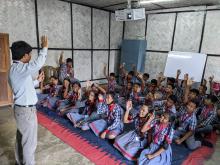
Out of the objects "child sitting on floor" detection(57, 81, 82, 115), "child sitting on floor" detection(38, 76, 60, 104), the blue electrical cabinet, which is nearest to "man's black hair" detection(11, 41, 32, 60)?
"child sitting on floor" detection(57, 81, 82, 115)

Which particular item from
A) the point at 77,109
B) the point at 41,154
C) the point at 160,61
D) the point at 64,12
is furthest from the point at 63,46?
the point at 41,154

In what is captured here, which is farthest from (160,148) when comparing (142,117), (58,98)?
(58,98)

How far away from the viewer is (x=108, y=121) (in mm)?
3230

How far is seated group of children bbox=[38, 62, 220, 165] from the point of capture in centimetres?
246

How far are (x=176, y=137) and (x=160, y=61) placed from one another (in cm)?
383

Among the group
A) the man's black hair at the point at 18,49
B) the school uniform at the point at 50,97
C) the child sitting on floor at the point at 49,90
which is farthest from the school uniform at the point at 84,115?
the man's black hair at the point at 18,49

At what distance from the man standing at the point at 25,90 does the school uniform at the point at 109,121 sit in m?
1.32

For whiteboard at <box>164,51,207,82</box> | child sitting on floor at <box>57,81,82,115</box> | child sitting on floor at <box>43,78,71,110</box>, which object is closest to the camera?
child sitting on floor at <box>57,81,82,115</box>

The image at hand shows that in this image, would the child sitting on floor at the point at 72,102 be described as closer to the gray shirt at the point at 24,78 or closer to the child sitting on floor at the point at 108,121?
the child sitting on floor at the point at 108,121

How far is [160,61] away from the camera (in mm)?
6383

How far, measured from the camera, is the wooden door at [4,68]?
4.29m

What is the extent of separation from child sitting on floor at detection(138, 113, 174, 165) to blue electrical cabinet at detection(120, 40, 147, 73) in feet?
14.1

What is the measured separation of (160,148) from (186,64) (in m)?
3.93

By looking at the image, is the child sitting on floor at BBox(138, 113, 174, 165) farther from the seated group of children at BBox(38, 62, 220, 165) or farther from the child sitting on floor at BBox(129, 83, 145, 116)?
the child sitting on floor at BBox(129, 83, 145, 116)
